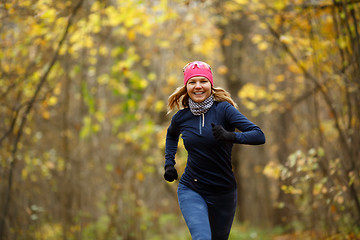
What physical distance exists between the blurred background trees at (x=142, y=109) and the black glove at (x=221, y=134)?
3287mm

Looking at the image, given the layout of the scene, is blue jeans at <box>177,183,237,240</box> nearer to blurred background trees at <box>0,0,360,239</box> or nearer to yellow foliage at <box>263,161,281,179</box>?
blurred background trees at <box>0,0,360,239</box>

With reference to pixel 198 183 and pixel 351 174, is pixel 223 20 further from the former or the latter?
pixel 198 183

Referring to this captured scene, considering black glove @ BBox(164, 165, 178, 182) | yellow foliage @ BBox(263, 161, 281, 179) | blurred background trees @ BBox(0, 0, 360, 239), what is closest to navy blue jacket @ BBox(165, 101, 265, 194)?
black glove @ BBox(164, 165, 178, 182)

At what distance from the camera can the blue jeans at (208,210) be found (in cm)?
316

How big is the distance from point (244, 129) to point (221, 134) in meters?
0.22

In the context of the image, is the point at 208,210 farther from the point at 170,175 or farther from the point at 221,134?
the point at 221,134

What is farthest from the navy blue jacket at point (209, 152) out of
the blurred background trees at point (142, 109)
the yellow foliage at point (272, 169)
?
the yellow foliage at point (272, 169)

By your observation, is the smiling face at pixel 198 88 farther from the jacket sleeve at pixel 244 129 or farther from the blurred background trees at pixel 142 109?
the blurred background trees at pixel 142 109

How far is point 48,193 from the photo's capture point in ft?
28.9

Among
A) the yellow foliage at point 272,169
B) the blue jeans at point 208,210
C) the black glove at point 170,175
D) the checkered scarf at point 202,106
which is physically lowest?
the yellow foliage at point 272,169

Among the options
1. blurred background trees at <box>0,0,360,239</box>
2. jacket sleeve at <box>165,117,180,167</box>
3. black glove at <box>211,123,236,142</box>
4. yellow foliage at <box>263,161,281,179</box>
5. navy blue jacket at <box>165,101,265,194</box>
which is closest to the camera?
black glove at <box>211,123,236,142</box>

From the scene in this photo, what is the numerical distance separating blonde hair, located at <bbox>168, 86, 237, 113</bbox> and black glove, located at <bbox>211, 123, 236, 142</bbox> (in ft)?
1.57

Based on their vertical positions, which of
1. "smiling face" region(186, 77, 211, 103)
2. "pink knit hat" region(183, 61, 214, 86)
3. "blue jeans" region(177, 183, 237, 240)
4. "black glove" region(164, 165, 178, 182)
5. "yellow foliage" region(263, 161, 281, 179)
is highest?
"pink knit hat" region(183, 61, 214, 86)

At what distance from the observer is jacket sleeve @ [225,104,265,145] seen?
119 inches
